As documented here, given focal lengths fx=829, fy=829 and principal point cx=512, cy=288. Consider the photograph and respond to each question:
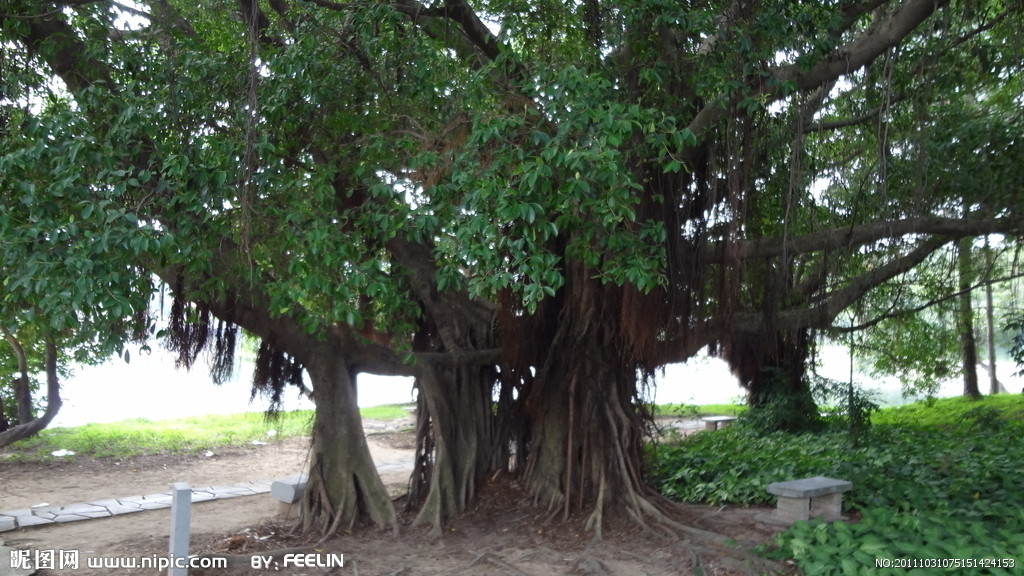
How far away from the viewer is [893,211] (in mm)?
7539

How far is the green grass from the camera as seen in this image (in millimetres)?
12523

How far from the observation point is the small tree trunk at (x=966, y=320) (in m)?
11.4

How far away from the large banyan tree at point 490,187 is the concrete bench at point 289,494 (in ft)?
1.10

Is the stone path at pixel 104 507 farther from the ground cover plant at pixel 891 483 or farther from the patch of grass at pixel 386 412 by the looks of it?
the patch of grass at pixel 386 412

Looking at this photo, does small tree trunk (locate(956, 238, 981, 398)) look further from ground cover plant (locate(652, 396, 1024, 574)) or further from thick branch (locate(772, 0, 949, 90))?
thick branch (locate(772, 0, 949, 90))

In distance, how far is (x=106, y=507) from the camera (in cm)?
884

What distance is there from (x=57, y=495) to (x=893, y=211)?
31.2 feet

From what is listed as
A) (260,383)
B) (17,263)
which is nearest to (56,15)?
(17,263)

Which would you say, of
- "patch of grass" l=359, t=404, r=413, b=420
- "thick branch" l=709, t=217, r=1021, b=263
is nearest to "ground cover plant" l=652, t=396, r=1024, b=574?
"thick branch" l=709, t=217, r=1021, b=263

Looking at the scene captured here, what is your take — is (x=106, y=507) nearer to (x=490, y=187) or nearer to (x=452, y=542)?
(x=452, y=542)

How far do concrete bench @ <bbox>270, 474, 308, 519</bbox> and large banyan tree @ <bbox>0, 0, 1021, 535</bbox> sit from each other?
1.10 ft

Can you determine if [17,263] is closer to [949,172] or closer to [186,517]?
[186,517]

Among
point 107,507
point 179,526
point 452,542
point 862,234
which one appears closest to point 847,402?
point 862,234

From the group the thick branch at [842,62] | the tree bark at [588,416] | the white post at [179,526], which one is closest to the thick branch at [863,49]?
the thick branch at [842,62]
